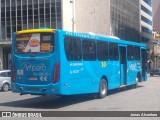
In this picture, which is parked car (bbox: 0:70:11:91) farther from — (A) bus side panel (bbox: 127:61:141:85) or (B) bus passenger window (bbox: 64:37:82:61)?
(B) bus passenger window (bbox: 64:37:82:61)

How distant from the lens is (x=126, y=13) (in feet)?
266

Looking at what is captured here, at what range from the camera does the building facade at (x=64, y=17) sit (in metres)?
62.3

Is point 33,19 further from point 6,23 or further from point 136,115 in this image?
point 136,115

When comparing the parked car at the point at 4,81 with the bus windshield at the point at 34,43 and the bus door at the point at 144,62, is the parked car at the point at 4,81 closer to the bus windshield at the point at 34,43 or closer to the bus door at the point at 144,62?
the bus door at the point at 144,62

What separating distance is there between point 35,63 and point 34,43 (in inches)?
31.8

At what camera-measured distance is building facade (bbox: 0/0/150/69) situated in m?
62.3

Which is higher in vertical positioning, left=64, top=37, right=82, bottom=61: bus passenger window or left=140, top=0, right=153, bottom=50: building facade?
left=140, top=0, right=153, bottom=50: building facade

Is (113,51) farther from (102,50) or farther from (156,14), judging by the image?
(156,14)

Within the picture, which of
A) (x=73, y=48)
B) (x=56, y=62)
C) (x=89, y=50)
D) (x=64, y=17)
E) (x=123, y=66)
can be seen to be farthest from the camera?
(x=64, y=17)

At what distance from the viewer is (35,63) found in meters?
14.4

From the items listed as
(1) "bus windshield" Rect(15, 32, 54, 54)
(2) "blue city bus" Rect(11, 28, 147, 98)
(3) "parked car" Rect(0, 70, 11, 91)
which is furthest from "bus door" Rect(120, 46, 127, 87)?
(3) "parked car" Rect(0, 70, 11, 91)

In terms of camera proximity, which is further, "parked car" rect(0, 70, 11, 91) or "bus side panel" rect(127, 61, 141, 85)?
"parked car" rect(0, 70, 11, 91)

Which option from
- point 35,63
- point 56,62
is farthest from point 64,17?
point 56,62

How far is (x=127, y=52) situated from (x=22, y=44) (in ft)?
28.0
